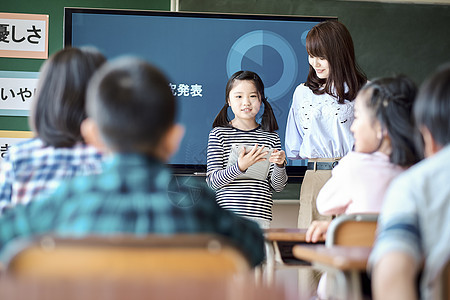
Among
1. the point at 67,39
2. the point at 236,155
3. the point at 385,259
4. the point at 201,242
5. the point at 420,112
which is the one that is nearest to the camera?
the point at 201,242

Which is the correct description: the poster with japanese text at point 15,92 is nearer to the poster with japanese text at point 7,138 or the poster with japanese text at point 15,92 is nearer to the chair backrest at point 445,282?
the poster with japanese text at point 7,138

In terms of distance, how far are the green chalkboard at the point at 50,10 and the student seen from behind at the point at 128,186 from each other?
140 inches

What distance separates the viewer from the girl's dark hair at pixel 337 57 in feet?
11.3

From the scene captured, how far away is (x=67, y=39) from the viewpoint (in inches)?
169

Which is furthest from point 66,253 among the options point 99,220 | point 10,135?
point 10,135

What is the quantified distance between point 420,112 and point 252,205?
197 centimetres

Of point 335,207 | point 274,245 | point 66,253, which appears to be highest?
point 66,253

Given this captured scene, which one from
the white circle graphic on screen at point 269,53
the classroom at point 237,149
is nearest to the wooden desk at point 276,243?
the classroom at point 237,149

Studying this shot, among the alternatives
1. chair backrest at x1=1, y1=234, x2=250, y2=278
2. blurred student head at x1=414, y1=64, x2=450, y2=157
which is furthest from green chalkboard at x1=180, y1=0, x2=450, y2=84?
chair backrest at x1=1, y1=234, x2=250, y2=278

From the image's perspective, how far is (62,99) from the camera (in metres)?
1.68

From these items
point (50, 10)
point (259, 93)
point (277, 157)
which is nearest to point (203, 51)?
point (259, 93)

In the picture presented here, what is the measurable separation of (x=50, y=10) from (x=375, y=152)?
133 inches

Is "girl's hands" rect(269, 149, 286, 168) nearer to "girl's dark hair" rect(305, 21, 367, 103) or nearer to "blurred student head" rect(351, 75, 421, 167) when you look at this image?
"girl's dark hair" rect(305, 21, 367, 103)

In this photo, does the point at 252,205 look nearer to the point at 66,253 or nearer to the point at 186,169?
the point at 186,169
